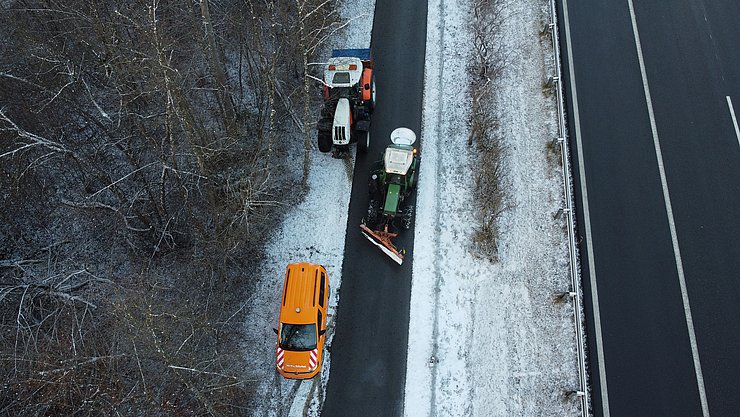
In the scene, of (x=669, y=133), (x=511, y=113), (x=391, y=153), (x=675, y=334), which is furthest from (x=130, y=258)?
(x=669, y=133)

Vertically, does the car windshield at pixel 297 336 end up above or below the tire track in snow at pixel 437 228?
below

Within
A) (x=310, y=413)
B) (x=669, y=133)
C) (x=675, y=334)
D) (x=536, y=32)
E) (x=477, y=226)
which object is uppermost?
(x=536, y=32)

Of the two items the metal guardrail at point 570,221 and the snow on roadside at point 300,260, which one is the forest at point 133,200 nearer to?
the snow on roadside at point 300,260

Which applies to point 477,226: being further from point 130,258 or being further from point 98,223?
point 98,223

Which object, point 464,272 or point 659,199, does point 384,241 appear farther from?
point 659,199

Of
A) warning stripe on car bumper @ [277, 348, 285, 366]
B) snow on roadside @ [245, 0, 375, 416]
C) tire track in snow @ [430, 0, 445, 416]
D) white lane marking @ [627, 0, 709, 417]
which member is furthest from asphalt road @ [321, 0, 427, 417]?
white lane marking @ [627, 0, 709, 417]

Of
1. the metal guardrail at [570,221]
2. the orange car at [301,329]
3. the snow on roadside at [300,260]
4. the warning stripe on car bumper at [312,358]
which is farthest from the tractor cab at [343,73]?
the warning stripe on car bumper at [312,358]

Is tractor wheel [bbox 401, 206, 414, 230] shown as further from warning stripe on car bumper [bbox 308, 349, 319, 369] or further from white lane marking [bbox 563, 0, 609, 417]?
white lane marking [bbox 563, 0, 609, 417]
